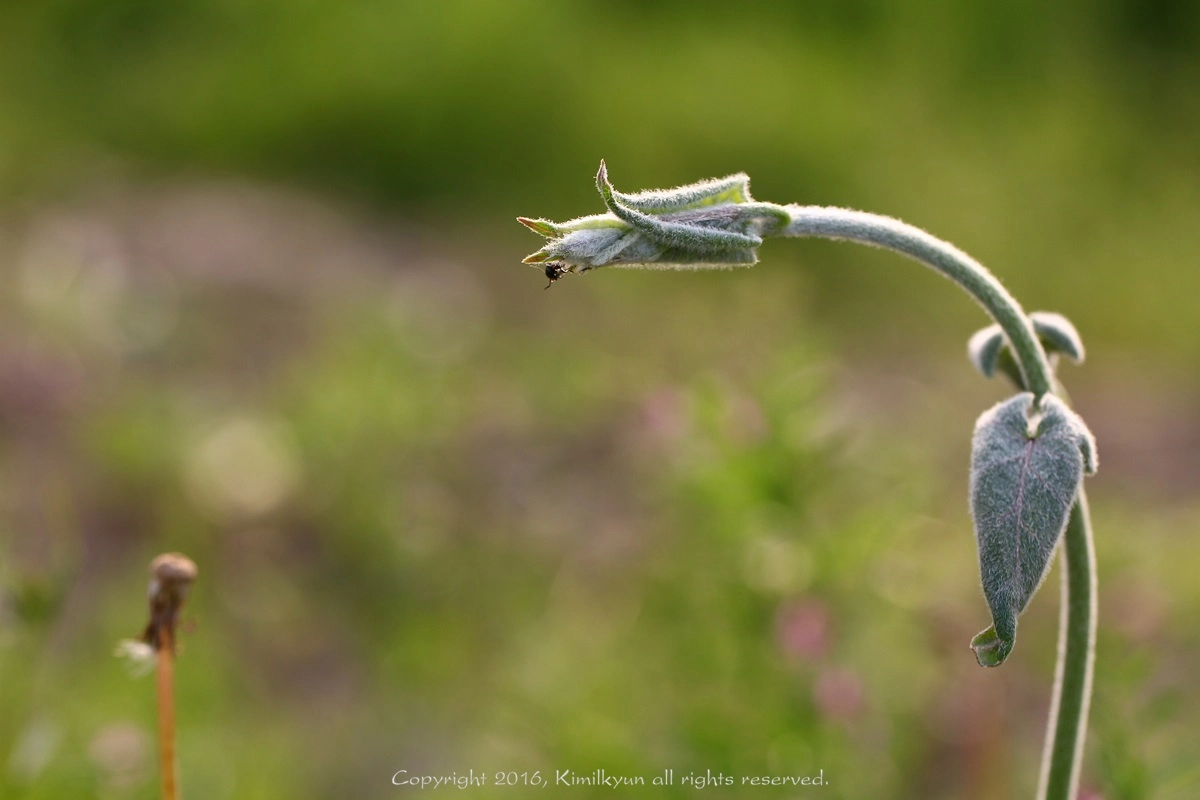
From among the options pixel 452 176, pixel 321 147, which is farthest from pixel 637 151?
pixel 321 147

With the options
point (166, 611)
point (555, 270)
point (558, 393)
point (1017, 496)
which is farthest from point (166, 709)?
point (558, 393)

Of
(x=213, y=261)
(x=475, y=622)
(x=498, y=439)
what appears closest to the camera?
(x=475, y=622)

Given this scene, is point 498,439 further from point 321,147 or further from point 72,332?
point 321,147

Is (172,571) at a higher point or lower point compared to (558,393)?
lower

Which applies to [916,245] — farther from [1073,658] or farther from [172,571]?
[172,571]

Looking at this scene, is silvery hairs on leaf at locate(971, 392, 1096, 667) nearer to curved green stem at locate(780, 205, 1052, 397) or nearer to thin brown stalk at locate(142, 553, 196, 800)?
curved green stem at locate(780, 205, 1052, 397)

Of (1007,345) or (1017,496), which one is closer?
(1017,496)

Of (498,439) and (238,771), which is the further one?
(498,439)
